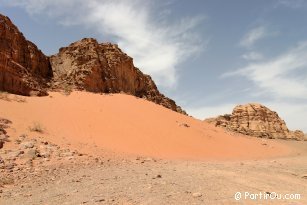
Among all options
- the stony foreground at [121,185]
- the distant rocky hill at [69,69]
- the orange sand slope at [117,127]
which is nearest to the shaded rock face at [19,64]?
the distant rocky hill at [69,69]

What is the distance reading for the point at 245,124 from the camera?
47719 millimetres

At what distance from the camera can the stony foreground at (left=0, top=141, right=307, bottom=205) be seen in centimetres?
656

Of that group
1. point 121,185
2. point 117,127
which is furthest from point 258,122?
point 121,185

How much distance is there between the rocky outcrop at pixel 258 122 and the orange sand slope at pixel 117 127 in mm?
22501

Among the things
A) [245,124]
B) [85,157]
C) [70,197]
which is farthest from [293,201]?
[245,124]

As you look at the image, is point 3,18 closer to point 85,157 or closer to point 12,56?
point 12,56

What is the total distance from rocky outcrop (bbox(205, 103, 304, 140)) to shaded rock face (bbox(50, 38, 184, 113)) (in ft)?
62.1

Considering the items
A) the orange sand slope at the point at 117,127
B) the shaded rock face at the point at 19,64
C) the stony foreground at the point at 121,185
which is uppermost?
the shaded rock face at the point at 19,64

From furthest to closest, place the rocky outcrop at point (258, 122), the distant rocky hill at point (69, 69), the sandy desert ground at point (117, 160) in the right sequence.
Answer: the rocky outcrop at point (258, 122) → the distant rocky hill at point (69, 69) → the sandy desert ground at point (117, 160)

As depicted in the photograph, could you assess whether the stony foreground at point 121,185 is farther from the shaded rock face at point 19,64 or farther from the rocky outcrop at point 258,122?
the rocky outcrop at point 258,122

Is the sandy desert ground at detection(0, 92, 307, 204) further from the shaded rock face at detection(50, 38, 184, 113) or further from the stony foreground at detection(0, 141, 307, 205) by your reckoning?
the shaded rock face at detection(50, 38, 184, 113)

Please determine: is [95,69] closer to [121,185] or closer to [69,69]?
[69,69]

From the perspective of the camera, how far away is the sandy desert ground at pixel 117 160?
7066 mm

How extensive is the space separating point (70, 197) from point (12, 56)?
14676 mm
